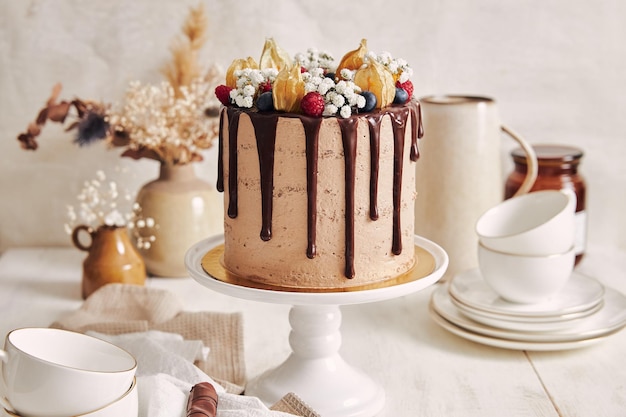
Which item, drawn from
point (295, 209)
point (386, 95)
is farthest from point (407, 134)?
point (295, 209)

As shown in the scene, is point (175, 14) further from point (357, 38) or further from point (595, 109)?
point (595, 109)

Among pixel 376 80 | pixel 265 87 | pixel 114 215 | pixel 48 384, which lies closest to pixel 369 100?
pixel 376 80

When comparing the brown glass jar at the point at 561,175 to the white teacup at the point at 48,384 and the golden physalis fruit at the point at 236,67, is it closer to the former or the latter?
the golden physalis fruit at the point at 236,67

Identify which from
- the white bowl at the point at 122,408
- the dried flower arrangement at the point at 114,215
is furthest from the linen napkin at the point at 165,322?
the white bowl at the point at 122,408

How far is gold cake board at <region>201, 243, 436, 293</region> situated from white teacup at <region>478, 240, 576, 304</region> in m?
0.15

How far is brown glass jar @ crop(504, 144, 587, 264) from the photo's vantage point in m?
1.64

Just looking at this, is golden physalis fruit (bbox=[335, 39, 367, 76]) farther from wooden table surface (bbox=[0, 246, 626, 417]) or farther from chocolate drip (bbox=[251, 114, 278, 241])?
wooden table surface (bbox=[0, 246, 626, 417])

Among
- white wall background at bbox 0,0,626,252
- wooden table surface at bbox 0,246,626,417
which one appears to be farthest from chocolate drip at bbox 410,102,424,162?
white wall background at bbox 0,0,626,252

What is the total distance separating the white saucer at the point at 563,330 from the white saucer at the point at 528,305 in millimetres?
27

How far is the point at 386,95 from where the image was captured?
105 centimetres

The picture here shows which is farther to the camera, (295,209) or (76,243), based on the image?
(76,243)

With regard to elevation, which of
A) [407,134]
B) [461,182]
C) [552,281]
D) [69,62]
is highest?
[69,62]

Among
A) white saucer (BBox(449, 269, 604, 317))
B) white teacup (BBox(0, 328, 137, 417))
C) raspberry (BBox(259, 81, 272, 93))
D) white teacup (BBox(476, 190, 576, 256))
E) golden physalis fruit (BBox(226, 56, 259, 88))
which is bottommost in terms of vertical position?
white saucer (BBox(449, 269, 604, 317))

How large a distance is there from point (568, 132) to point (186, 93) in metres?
0.84
